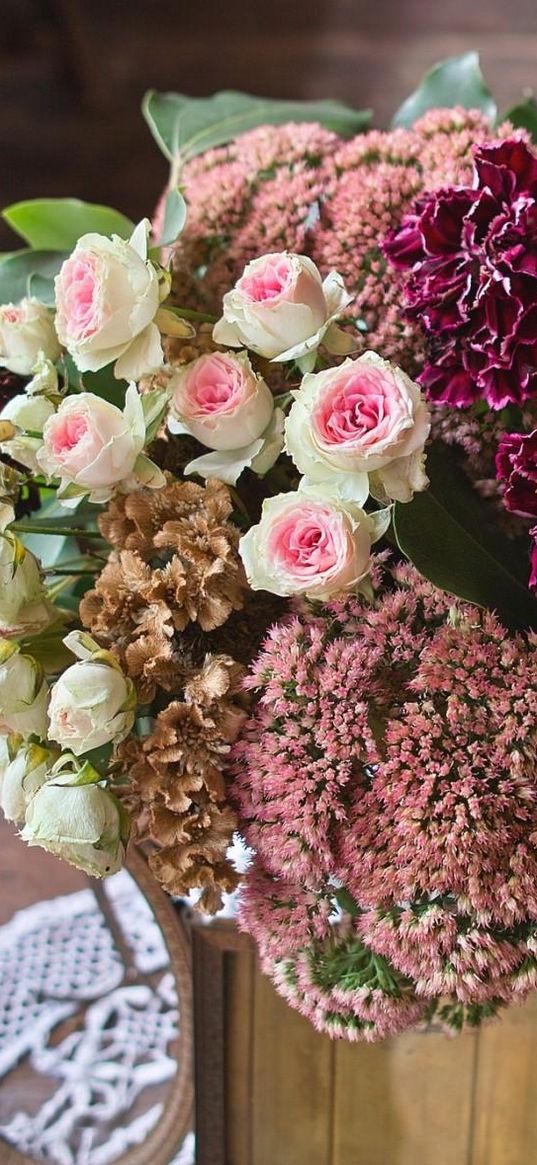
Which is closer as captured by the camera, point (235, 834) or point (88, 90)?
point (235, 834)

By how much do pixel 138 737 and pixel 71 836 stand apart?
73 millimetres

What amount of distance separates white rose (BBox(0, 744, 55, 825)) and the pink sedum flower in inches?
5.0

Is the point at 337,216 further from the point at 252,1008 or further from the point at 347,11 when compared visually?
the point at 347,11

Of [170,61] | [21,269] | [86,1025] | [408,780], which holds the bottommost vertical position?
[86,1025]

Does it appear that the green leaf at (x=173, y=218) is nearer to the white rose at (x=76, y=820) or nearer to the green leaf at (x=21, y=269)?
the green leaf at (x=21, y=269)

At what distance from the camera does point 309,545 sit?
52cm

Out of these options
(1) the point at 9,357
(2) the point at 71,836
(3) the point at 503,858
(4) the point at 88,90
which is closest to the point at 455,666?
(3) the point at 503,858

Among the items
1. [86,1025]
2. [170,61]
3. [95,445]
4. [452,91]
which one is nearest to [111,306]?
[95,445]

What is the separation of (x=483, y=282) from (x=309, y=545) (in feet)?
0.53

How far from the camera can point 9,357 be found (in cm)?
63

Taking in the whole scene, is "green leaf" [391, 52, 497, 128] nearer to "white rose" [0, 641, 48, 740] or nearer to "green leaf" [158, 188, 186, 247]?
"green leaf" [158, 188, 186, 247]

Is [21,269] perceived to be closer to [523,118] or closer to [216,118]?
[216,118]

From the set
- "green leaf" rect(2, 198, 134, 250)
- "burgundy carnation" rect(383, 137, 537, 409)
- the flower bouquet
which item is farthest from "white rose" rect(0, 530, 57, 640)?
"green leaf" rect(2, 198, 134, 250)

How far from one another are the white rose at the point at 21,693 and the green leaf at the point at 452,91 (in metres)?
0.52
